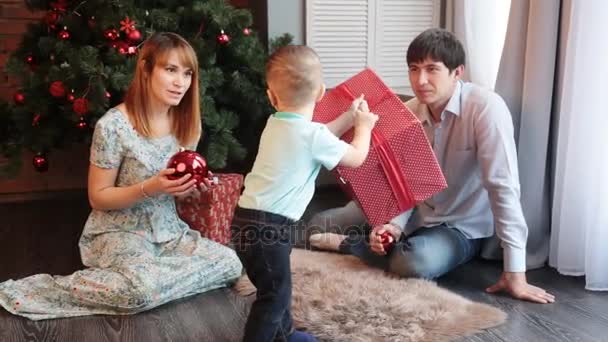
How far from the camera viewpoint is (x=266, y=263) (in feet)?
4.69

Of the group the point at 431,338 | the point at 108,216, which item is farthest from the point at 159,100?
the point at 431,338

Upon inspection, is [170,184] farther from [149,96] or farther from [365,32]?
[365,32]

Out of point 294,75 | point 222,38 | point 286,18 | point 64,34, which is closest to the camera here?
point 294,75

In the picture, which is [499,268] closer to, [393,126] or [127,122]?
[393,126]

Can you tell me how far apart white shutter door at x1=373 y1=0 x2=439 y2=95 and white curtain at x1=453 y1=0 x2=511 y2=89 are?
1.44 feet

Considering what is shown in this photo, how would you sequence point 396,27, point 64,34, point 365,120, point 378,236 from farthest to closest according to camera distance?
point 396,27, point 64,34, point 378,236, point 365,120

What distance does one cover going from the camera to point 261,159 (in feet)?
4.76

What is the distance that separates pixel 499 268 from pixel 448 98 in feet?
2.10

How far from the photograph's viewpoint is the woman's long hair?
1.89 meters

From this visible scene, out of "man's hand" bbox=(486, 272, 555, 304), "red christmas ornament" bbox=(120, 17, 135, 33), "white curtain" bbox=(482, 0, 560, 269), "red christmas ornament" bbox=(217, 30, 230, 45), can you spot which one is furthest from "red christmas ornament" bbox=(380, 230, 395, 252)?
"red christmas ornament" bbox=(120, 17, 135, 33)

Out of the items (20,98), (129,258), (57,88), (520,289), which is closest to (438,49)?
(520,289)

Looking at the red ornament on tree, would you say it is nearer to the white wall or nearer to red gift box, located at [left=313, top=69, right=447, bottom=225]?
the white wall

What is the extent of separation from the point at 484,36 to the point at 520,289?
3.82 ft

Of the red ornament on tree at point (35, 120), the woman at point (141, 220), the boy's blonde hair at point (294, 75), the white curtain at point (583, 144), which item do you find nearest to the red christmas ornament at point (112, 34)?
the red ornament on tree at point (35, 120)
